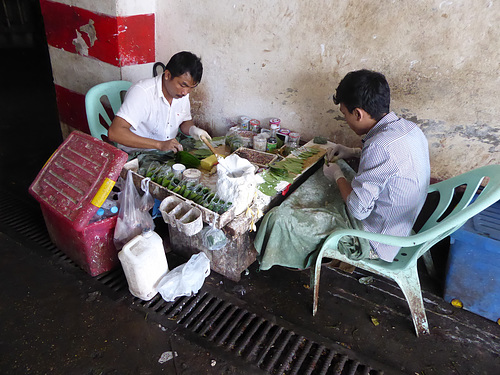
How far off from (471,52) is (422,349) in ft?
6.43

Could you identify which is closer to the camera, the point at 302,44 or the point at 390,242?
the point at 390,242

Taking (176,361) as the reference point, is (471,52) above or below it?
above

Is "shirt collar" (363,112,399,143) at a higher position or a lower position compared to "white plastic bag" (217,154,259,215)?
higher

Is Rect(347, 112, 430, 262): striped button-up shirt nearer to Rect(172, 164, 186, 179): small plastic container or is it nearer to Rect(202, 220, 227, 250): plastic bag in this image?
Rect(202, 220, 227, 250): plastic bag

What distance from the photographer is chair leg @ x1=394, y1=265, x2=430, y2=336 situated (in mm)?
2154

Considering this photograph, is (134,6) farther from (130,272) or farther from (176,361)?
(176,361)

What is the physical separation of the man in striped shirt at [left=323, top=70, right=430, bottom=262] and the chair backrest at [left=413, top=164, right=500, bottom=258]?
19 centimetres

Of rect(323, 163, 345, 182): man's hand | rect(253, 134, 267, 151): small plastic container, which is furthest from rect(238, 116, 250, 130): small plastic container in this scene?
rect(323, 163, 345, 182): man's hand

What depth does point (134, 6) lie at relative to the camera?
3225 mm

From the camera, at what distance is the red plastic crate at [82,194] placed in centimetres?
227

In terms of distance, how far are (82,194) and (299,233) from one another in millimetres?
1467

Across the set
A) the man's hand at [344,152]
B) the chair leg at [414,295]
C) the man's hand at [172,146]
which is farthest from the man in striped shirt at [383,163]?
the man's hand at [172,146]

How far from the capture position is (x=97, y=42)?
135 inches

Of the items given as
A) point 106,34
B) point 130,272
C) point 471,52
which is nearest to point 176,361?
point 130,272
